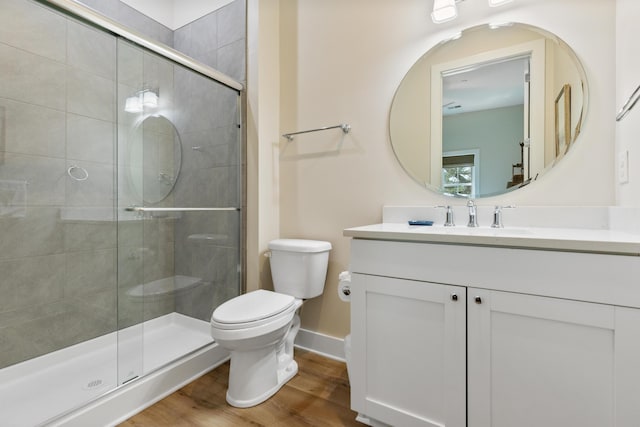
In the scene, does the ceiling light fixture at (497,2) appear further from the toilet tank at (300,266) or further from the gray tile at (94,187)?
the gray tile at (94,187)

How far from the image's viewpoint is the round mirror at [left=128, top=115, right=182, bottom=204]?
5.83ft

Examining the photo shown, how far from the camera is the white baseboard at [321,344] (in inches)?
72.8

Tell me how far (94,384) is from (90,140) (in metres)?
1.34

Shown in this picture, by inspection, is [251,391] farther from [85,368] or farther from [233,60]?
[233,60]

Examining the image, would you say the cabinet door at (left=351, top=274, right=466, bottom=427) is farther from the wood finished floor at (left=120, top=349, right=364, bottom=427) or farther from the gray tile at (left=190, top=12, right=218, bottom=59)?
the gray tile at (left=190, top=12, right=218, bottom=59)

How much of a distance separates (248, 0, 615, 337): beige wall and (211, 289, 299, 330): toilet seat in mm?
399

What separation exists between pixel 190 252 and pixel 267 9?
1.76m

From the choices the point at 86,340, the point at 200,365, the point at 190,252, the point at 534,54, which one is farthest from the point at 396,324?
the point at 86,340

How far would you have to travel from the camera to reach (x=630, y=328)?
796 mm

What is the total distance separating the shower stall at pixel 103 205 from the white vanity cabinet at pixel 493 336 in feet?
3.80

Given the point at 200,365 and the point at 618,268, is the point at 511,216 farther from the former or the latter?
the point at 200,365

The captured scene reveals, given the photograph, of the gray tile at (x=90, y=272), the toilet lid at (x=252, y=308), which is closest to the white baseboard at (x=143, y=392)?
the toilet lid at (x=252, y=308)

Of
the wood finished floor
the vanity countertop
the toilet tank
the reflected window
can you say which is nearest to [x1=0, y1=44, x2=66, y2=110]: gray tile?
the toilet tank

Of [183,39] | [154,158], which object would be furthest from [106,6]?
[154,158]
